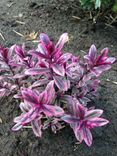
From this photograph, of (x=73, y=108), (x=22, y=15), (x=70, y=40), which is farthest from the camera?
(x=22, y=15)

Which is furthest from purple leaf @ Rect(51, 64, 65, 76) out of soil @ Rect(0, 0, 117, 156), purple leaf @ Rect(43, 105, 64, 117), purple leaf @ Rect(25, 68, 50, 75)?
soil @ Rect(0, 0, 117, 156)

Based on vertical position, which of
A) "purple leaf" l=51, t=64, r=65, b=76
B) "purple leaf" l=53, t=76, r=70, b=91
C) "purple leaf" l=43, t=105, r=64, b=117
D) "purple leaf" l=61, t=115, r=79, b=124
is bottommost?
"purple leaf" l=61, t=115, r=79, b=124

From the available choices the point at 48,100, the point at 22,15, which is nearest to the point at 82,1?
the point at 22,15

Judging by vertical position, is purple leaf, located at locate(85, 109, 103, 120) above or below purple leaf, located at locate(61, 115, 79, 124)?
above

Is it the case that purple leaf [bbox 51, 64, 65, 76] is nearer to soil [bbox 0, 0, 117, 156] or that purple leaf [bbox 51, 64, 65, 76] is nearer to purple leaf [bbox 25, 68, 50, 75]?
purple leaf [bbox 25, 68, 50, 75]

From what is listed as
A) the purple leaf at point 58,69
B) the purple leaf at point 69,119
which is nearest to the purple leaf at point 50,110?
the purple leaf at point 69,119

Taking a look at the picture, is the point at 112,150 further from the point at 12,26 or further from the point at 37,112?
the point at 12,26

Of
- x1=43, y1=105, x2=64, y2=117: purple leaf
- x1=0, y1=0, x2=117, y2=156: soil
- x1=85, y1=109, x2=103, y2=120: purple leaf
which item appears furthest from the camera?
x1=0, y1=0, x2=117, y2=156: soil

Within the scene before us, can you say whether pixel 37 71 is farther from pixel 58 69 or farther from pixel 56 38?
pixel 56 38

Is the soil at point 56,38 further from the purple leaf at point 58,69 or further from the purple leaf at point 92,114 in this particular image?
the purple leaf at point 58,69
